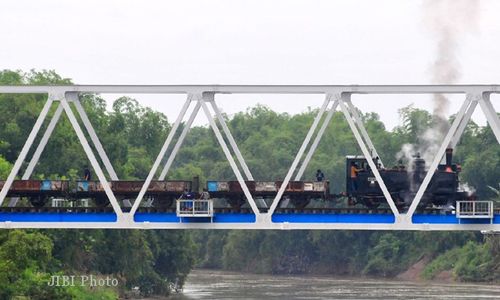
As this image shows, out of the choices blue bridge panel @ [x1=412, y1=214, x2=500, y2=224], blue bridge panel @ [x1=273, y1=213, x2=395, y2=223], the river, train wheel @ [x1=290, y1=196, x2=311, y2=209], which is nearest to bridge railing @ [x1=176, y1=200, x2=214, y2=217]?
blue bridge panel @ [x1=273, y1=213, x2=395, y2=223]

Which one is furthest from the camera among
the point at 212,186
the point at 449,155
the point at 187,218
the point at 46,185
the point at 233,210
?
the point at 449,155

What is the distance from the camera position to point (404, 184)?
8675cm

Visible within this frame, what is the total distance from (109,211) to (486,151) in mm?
98495

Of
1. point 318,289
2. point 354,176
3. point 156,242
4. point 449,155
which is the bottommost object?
point 318,289

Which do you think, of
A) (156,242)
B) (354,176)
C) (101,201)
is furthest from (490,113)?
(156,242)

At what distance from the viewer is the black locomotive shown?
85.1 meters

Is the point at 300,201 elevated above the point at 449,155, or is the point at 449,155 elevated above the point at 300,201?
the point at 449,155

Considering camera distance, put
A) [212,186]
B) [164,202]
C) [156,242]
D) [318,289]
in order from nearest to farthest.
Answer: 1. [212,186]
2. [164,202]
3. [156,242]
4. [318,289]

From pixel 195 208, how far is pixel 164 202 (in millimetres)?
8282

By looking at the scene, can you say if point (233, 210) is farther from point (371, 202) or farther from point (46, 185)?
point (46, 185)

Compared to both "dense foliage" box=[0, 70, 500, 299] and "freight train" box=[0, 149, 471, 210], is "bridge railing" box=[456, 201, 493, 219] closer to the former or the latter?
"freight train" box=[0, 149, 471, 210]

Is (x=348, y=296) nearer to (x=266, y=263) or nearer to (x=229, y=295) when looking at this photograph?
(x=229, y=295)

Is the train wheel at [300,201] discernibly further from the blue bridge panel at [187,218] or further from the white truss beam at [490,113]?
the white truss beam at [490,113]

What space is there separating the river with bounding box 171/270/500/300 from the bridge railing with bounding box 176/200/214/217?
45529mm
